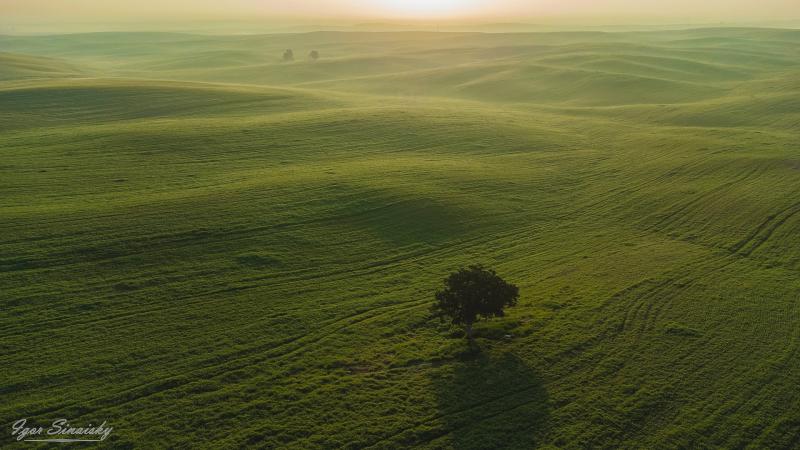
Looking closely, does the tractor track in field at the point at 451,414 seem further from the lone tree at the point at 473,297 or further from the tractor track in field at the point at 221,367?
the tractor track in field at the point at 221,367

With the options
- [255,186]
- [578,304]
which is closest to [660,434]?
[578,304]

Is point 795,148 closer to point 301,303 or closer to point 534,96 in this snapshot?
point 534,96

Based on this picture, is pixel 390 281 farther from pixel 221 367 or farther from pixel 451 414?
pixel 451 414

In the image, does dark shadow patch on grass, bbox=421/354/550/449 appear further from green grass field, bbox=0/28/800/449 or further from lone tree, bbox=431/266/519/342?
lone tree, bbox=431/266/519/342

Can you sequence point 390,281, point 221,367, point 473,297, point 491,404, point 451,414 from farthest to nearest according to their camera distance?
point 390,281 → point 473,297 → point 221,367 → point 491,404 → point 451,414

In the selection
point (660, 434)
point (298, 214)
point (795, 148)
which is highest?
point (795, 148)

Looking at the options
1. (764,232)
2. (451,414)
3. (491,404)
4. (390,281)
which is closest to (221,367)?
(451,414)
